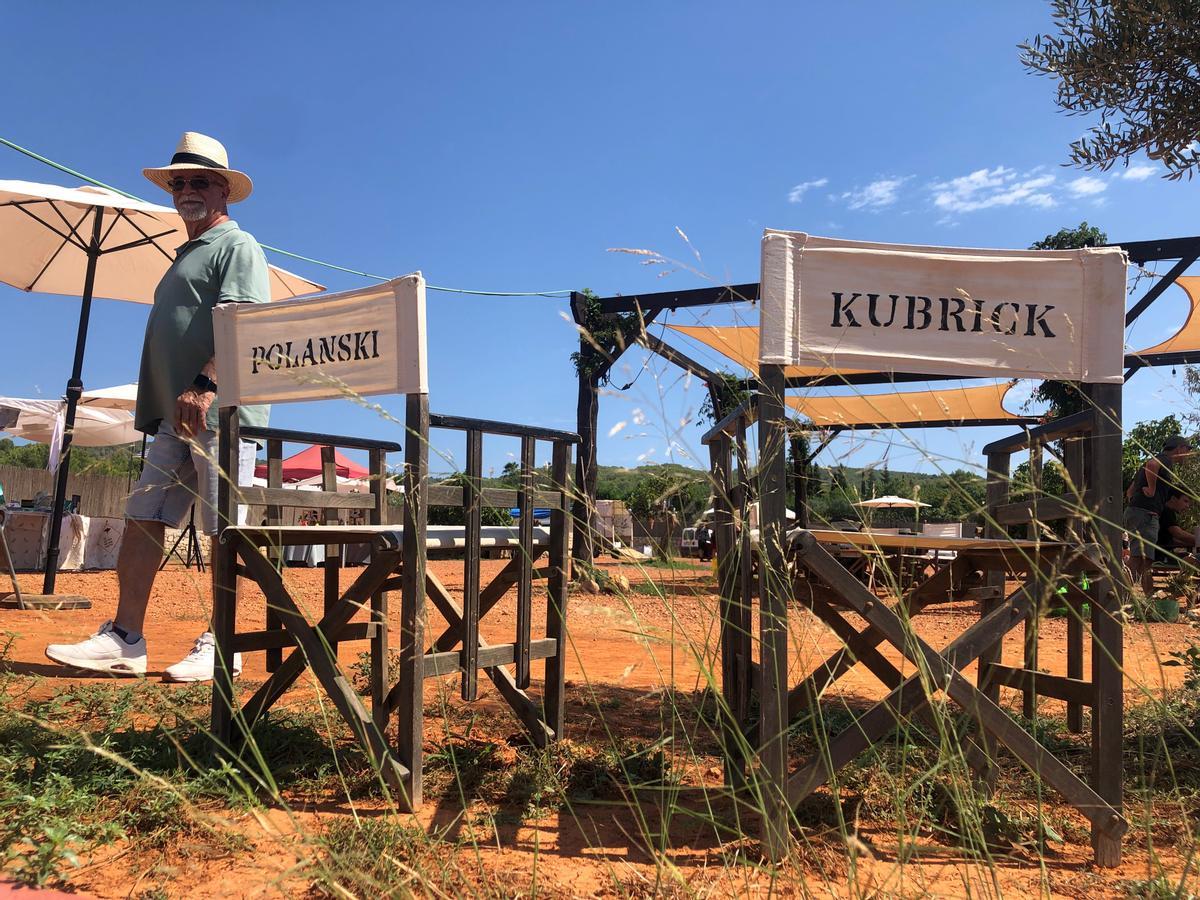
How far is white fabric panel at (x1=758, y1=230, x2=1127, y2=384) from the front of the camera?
2289 millimetres

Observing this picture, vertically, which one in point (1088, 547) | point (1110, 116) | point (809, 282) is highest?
point (1110, 116)

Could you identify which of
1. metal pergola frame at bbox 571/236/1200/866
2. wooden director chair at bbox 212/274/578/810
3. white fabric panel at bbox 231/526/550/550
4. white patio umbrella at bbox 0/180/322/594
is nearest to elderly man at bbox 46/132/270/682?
wooden director chair at bbox 212/274/578/810

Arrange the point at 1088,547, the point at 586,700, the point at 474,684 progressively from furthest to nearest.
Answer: the point at 586,700, the point at 474,684, the point at 1088,547

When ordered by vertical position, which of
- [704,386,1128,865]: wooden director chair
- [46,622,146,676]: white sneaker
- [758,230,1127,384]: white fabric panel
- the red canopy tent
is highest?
the red canopy tent

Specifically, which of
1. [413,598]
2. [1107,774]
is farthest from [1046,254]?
[413,598]

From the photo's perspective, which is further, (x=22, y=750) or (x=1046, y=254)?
(x=22, y=750)

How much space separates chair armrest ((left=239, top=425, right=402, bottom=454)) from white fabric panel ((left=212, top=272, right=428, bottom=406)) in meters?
0.17

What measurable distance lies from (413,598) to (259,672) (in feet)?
7.00

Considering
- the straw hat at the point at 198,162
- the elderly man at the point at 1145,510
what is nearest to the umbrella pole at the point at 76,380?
the straw hat at the point at 198,162

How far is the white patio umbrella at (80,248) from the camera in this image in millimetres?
6277

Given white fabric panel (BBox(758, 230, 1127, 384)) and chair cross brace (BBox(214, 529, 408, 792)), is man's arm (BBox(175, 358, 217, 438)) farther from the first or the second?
white fabric panel (BBox(758, 230, 1127, 384))

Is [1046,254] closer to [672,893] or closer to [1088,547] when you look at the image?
[1088,547]

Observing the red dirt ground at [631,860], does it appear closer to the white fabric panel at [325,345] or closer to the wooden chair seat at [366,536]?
the wooden chair seat at [366,536]

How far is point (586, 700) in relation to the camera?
3812 millimetres
